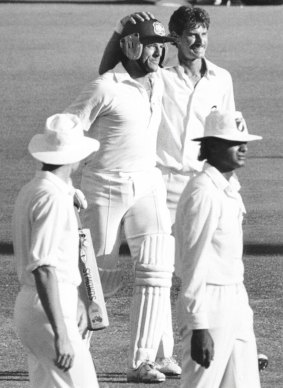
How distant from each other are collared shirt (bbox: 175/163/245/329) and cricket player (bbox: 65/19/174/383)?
186 cm

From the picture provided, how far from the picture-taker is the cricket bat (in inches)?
315

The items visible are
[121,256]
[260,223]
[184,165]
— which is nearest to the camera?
[184,165]

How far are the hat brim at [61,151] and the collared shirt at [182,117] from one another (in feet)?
8.49

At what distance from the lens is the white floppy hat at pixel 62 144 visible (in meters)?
6.86

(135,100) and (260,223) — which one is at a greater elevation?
(135,100)

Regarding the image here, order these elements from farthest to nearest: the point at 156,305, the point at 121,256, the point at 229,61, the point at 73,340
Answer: the point at 229,61 → the point at 121,256 → the point at 156,305 → the point at 73,340

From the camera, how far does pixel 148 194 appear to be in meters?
8.95

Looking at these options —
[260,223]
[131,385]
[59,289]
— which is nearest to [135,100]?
[131,385]

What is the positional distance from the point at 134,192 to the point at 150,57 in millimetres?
833

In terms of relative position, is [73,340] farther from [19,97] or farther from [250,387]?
[19,97]

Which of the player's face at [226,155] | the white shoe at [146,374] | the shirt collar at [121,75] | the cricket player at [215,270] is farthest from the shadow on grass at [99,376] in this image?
the player's face at [226,155]

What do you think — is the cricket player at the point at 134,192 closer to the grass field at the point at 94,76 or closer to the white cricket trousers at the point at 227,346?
the grass field at the point at 94,76

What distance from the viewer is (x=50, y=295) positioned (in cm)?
648

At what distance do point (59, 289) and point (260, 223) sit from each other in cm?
872
